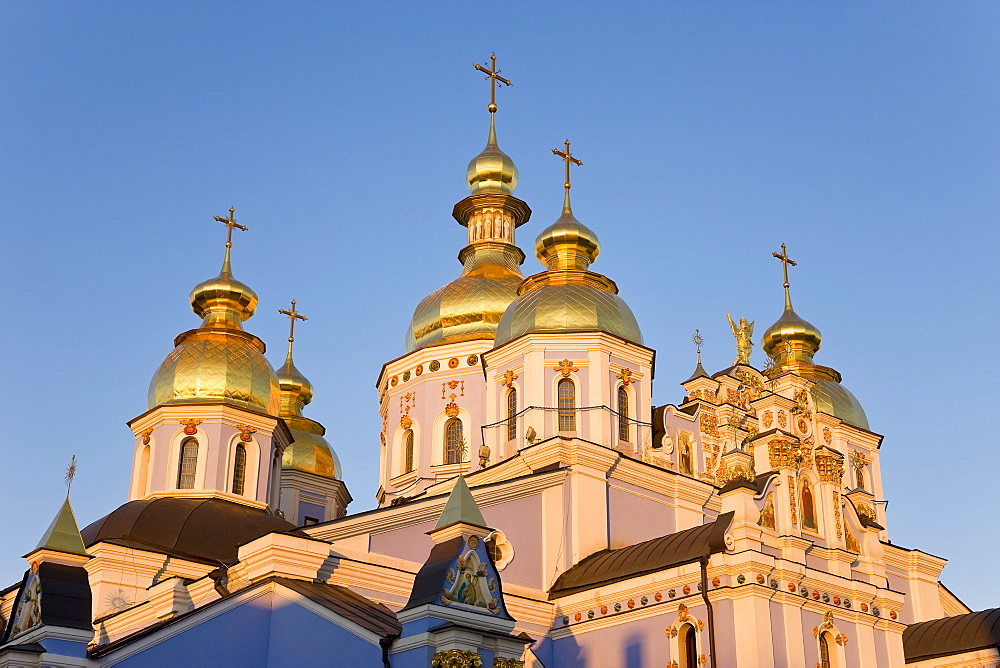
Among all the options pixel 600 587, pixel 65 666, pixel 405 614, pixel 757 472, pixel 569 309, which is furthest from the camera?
pixel 569 309

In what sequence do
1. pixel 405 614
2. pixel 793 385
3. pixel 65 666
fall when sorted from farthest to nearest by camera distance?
pixel 793 385
pixel 65 666
pixel 405 614

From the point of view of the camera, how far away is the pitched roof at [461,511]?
13.3 metres

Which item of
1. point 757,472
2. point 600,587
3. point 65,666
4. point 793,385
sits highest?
point 793,385

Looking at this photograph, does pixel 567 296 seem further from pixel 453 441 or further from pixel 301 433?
pixel 301 433

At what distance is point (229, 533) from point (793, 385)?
11463 millimetres

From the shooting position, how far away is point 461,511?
13328mm

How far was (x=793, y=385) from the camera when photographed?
2516 cm

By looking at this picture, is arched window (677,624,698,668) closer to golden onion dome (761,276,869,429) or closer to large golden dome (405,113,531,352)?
large golden dome (405,113,531,352)

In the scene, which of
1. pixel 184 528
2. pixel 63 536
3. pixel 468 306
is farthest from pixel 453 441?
pixel 63 536

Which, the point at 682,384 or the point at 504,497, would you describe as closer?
the point at 504,497

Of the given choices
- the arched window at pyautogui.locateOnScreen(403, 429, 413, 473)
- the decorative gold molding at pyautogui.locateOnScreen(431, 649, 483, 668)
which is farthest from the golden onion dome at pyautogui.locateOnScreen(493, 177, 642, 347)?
the decorative gold molding at pyautogui.locateOnScreen(431, 649, 483, 668)

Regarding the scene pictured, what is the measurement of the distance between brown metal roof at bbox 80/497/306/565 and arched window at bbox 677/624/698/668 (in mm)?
8113

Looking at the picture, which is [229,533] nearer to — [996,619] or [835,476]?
[835,476]

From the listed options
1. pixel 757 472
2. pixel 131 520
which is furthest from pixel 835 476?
pixel 131 520
